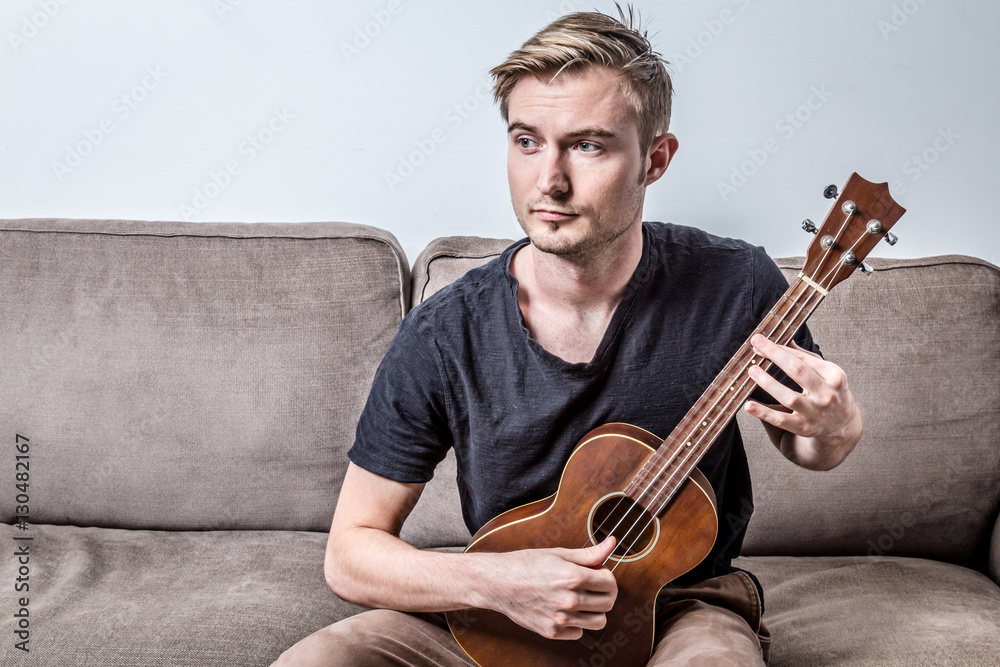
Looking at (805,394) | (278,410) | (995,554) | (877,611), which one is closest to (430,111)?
(278,410)

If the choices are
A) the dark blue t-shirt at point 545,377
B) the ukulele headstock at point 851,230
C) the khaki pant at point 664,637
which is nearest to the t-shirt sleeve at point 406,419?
the dark blue t-shirt at point 545,377

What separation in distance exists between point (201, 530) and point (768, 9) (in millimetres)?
1904

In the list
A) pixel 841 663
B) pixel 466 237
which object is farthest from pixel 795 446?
pixel 466 237

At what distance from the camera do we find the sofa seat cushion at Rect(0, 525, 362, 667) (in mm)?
1412

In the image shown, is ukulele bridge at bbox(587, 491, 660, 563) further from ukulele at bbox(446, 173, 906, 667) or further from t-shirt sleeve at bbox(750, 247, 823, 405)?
t-shirt sleeve at bbox(750, 247, 823, 405)

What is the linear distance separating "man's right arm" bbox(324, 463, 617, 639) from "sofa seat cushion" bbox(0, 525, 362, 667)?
0.29 m

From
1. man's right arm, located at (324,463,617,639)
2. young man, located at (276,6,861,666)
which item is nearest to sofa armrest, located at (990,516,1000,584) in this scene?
young man, located at (276,6,861,666)

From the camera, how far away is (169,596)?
1.59 meters

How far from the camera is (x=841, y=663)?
1.33 m

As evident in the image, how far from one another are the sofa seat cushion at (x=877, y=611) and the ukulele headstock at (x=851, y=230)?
66 cm

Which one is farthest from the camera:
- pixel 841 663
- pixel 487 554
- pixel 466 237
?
pixel 466 237

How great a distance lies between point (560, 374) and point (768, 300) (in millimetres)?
383

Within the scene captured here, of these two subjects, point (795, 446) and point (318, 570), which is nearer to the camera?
point (795, 446)

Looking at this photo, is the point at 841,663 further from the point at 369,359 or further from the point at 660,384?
the point at 369,359
